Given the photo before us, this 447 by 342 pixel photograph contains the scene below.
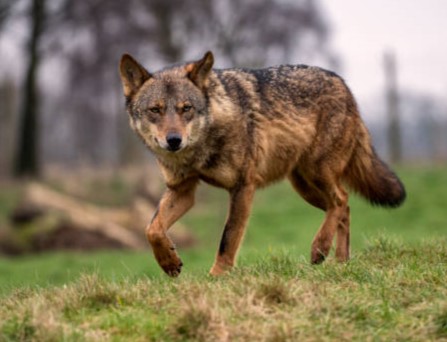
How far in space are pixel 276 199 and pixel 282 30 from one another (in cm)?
1103

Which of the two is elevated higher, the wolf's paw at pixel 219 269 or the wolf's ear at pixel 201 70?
the wolf's ear at pixel 201 70

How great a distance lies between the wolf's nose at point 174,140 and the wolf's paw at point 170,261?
0.91m

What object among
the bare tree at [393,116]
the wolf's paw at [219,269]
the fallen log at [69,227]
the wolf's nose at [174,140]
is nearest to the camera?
the wolf's nose at [174,140]

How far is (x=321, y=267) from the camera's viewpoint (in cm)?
625

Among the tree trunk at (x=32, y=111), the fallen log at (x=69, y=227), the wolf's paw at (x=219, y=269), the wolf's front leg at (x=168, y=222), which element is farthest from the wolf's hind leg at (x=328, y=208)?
the tree trunk at (x=32, y=111)

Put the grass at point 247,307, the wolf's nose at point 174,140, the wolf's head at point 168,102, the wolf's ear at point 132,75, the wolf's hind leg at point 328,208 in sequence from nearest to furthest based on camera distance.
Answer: the grass at point 247,307, the wolf's nose at point 174,140, the wolf's head at point 168,102, the wolf's ear at point 132,75, the wolf's hind leg at point 328,208

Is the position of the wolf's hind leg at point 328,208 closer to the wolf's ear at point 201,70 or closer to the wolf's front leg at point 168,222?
the wolf's front leg at point 168,222

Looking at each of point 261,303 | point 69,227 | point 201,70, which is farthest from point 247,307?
point 69,227

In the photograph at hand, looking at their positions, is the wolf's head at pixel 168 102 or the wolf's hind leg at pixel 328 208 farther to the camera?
the wolf's hind leg at pixel 328 208

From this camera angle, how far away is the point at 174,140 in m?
6.55

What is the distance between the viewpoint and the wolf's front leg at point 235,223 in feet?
22.8

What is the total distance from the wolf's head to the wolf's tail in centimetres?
210

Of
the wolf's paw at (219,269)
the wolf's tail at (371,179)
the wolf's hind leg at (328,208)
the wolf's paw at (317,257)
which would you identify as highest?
the wolf's tail at (371,179)

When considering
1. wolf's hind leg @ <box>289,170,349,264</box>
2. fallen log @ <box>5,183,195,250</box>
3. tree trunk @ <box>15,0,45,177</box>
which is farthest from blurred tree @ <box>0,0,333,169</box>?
wolf's hind leg @ <box>289,170,349,264</box>
